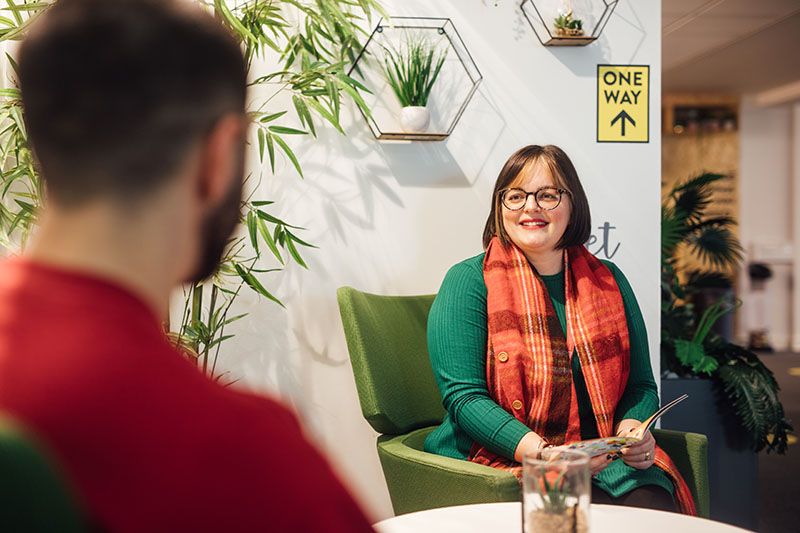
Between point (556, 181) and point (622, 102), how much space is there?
73 centimetres

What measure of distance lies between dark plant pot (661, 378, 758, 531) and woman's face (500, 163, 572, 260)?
1.11 metres

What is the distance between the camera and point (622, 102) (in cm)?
254

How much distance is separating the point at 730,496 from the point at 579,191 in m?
1.47

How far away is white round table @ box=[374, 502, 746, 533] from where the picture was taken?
1.33 metres

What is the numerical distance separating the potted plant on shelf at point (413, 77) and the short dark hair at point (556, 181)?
0.43m

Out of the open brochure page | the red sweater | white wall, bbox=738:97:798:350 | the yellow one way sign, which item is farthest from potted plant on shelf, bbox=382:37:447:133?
white wall, bbox=738:97:798:350

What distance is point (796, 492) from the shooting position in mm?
3379

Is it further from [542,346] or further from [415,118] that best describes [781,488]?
[415,118]

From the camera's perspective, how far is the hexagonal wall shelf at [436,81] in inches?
95.3

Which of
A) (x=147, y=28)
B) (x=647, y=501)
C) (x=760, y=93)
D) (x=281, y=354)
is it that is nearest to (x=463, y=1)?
(x=281, y=354)

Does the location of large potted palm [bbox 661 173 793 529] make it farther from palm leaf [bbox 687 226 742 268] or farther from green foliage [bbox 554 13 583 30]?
green foliage [bbox 554 13 583 30]

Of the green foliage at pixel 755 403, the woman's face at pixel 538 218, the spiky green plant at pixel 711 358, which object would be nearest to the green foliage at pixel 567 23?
the woman's face at pixel 538 218

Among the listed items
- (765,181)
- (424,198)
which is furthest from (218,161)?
(765,181)

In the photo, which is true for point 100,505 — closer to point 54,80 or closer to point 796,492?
point 54,80
